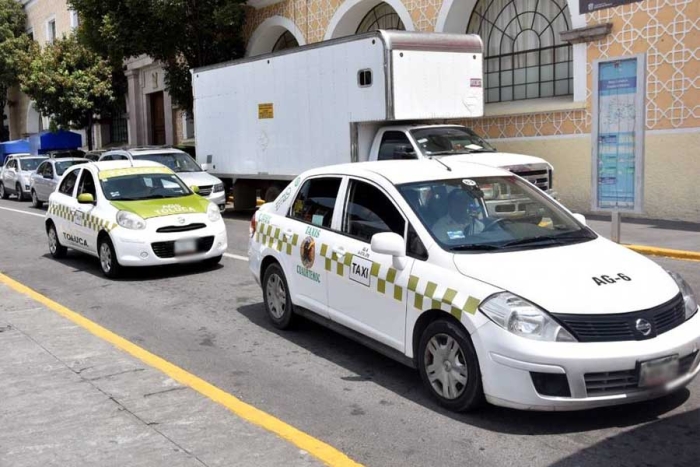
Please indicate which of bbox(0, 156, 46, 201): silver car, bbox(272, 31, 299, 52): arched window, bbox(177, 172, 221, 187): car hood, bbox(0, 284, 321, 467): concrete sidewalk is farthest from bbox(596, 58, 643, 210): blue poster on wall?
bbox(0, 156, 46, 201): silver car

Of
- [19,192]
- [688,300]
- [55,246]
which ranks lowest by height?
[55,246]

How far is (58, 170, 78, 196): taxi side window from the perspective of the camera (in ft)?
40.4

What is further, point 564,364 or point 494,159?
point 494,159

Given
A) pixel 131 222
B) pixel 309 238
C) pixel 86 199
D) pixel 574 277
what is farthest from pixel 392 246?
pixel 86 199

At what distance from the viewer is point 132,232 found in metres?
10.5

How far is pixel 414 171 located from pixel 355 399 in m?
1.88

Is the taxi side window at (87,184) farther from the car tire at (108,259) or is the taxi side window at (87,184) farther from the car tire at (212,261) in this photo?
the car tire at (212,261)

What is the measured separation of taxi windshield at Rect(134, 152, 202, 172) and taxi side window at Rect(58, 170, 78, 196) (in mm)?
5946

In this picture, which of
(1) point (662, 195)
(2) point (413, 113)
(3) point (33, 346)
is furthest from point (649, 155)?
(3) point (33, 346)

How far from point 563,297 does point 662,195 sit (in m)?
10.9

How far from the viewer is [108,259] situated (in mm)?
10805

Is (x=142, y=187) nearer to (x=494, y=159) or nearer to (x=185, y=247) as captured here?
(x=185, y=247)

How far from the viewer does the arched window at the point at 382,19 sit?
21859 mm

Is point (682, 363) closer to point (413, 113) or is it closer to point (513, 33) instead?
point (413, 113)
